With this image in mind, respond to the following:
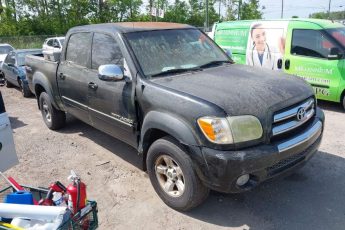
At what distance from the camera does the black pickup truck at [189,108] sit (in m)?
3.04

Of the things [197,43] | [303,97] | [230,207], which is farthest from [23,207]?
[197,43]

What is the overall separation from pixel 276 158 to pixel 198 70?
1466 mm

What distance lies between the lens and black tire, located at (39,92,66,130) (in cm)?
607

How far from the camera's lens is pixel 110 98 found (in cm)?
417

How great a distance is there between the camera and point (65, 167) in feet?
15.8

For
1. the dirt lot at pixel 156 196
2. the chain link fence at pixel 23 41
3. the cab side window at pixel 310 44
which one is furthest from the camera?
the chain link fence at pixel 23 41

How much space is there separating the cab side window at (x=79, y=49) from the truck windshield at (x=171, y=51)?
0.89 m

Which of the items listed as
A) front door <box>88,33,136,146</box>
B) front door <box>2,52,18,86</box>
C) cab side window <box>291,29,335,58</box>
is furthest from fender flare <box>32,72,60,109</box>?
cab side window <box>291,29,335,58</box>

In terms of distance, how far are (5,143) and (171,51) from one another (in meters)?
2.09

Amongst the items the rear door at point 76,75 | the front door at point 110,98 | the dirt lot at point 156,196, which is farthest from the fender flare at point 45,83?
the front door at point 110,98

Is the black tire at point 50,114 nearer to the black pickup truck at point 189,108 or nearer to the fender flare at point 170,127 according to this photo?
the black pickup truck at point 189,108

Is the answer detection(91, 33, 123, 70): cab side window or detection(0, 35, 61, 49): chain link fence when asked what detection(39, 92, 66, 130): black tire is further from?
detection(0, 35, 61, 49): chain link fence

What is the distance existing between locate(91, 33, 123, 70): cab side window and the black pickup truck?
13mm

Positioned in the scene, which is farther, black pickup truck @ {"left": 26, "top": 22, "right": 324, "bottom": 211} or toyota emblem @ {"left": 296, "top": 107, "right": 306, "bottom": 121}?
toyota emblem @ {"left": 296, "top": 107, "right": 306, "bottom": 121}
